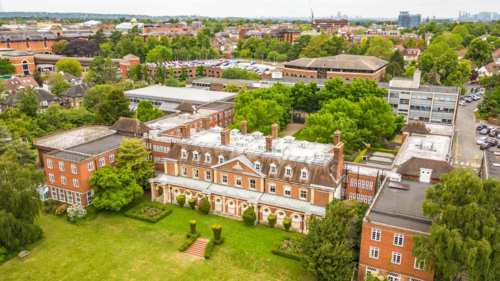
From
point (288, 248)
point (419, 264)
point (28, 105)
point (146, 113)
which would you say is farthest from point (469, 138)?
point (28, 105)

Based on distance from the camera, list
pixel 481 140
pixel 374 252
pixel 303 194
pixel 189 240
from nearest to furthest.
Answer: pixel 374 252 < pixel 189 240 < pixel 303 194 < pixel 481 140

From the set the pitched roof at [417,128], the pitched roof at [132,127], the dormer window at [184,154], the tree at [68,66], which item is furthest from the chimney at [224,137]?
the tree at [68,66]

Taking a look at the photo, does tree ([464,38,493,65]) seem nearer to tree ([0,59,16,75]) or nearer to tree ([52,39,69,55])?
tree ([0,59,16,75])

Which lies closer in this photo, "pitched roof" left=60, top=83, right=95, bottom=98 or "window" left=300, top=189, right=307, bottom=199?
"window" left=300, top=189, right=307, bottom=199

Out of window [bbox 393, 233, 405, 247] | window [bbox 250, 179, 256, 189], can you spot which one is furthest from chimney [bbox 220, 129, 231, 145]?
window [bbox 393, 233, 405, 247]

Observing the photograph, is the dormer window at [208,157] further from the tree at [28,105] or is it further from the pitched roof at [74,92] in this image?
the pitched roof at [74,92]

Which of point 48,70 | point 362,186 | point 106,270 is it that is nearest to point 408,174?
point 362,186

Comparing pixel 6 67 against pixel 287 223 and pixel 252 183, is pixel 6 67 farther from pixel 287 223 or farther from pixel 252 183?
pixel 287 223
